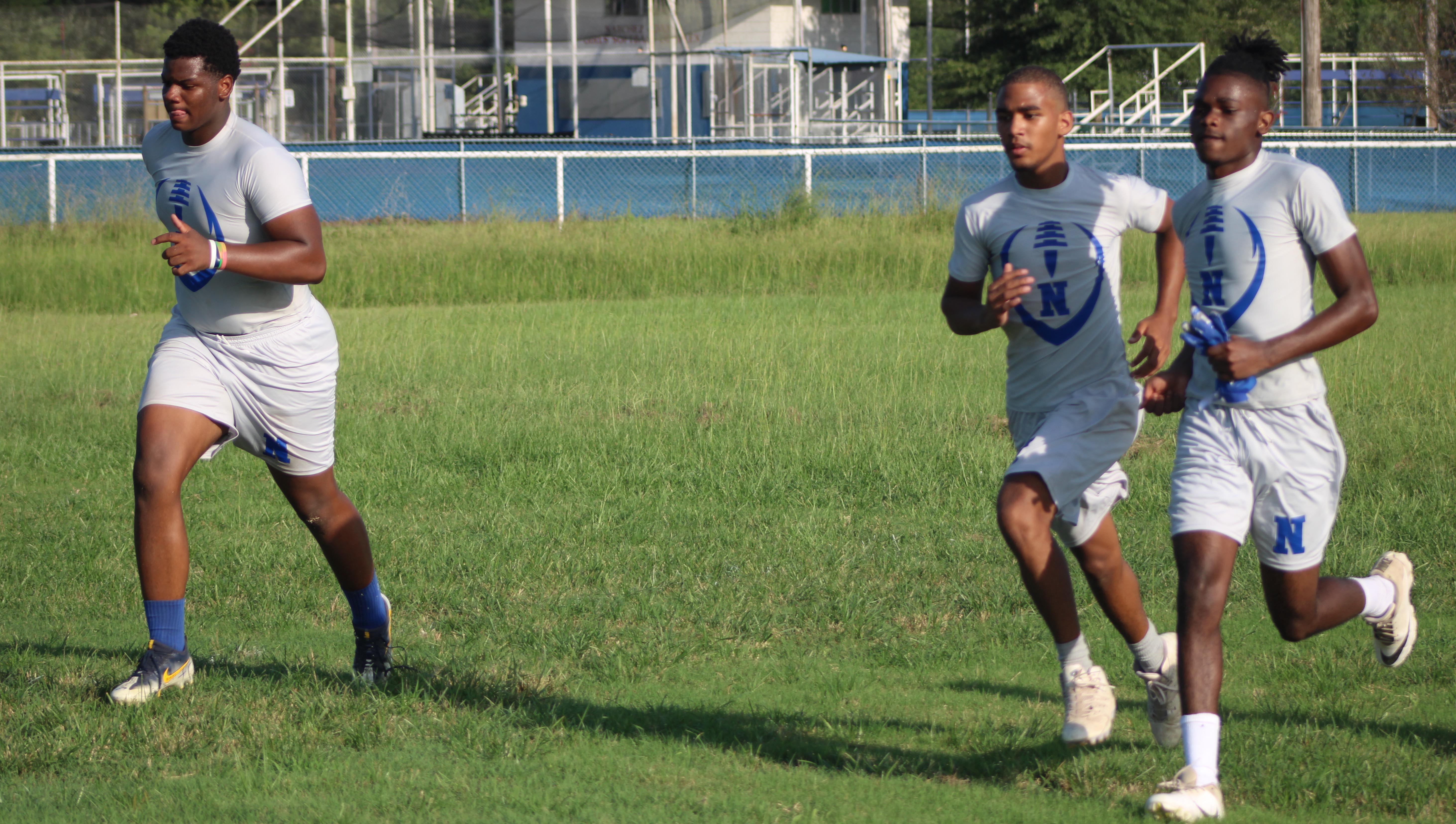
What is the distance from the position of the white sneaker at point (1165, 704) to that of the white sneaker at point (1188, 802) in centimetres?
61

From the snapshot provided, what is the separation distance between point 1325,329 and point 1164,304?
66 centimetres

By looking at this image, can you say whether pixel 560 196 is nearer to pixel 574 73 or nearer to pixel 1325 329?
pixel 574 73

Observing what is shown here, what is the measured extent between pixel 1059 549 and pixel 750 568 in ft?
7.64

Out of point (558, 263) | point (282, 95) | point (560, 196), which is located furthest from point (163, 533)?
point (282, 95)

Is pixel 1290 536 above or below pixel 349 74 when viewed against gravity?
below

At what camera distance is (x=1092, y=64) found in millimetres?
44188

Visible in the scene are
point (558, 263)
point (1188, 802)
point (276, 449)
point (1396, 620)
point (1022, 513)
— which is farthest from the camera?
point (558, 263)

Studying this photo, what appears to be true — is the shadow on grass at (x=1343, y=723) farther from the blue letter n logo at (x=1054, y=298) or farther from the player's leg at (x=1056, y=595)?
the blue letter n logo at (x=1054, y=298)

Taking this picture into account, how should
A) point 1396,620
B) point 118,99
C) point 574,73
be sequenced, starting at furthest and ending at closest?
point 574,73
point 118,99
point 1396,620

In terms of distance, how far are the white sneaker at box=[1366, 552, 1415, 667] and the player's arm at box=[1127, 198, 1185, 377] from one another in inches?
38.4

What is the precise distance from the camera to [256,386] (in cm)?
480

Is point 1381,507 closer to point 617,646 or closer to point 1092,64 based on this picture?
point 617,646

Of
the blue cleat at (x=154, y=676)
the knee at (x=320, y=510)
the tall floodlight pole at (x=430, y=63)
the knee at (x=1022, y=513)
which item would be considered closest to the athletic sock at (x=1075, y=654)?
the knee at (x=1022, y=513)

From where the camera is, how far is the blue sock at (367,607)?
504 cm
